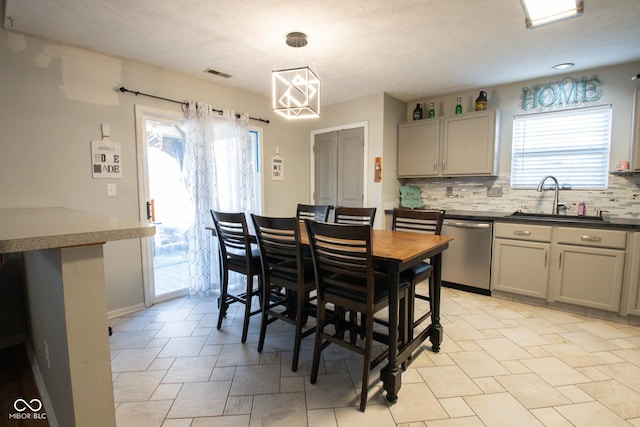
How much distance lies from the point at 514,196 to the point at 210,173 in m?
3.59

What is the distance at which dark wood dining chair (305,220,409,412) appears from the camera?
161 centimetres

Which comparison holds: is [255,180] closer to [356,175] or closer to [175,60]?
[356,175]

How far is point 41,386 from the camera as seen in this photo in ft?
5.80

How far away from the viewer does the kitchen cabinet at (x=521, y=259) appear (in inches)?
119

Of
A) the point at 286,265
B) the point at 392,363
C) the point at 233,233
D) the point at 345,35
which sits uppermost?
the point at 345,35

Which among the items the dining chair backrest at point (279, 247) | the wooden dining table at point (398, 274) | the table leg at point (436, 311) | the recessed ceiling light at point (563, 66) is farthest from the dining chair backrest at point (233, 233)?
the recessed ceiling light at point (563, 66)

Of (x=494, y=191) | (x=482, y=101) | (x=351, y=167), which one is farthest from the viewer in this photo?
(x=351, y=167)

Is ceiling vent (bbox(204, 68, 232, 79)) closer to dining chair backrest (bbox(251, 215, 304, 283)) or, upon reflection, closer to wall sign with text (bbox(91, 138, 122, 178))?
wall sign with text (bbox(91, 138, 122, 178))

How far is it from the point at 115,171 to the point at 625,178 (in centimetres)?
499

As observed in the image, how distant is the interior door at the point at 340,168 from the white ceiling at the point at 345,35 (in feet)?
3.57

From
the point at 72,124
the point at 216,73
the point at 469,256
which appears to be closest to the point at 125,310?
the point at 72,124

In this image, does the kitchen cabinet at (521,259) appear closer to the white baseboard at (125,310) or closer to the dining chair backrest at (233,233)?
the dining chair backrest at (233,233)

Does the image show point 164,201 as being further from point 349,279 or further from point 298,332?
point 349,279

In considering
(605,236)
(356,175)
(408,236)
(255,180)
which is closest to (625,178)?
(605,236)
